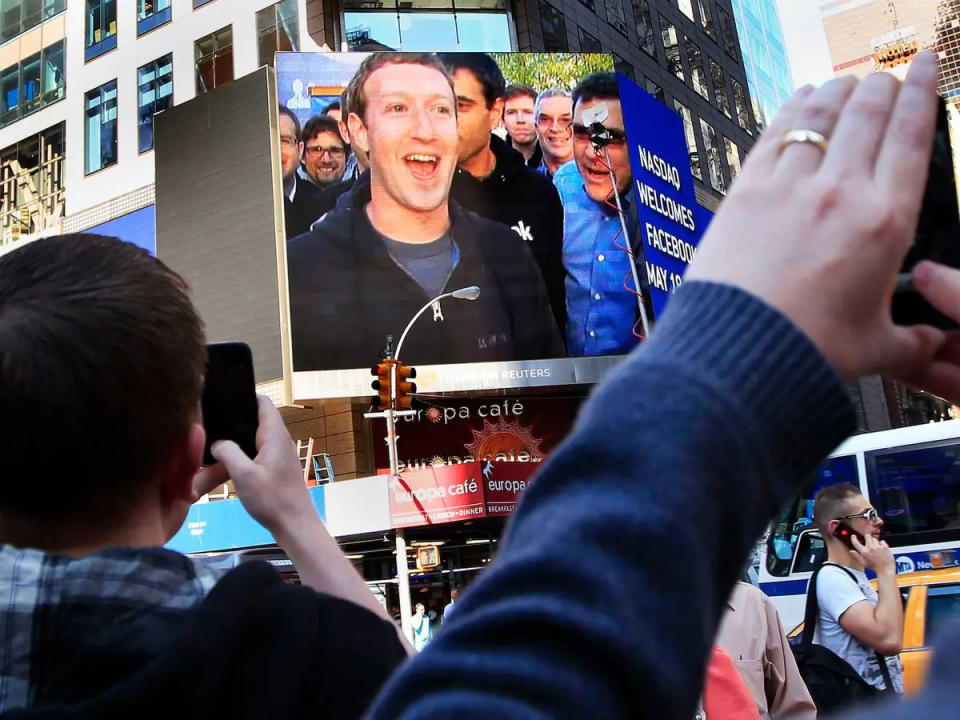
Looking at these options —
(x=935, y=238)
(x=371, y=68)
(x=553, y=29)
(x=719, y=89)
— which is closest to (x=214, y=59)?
(x=371, y=68)

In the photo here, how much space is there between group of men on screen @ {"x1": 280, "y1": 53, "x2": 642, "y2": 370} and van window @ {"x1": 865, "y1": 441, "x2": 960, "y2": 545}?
46.5ft

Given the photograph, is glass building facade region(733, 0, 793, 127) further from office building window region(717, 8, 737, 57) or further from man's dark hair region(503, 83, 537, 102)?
man's dark hair region(503, 83, 537, 102)

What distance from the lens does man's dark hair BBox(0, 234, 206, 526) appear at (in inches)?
45.7

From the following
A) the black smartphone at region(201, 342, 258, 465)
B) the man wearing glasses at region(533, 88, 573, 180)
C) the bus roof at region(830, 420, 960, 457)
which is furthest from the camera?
the man wearing glasses at region(533, 88, 573, 180)

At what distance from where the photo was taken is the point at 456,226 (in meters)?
26.7

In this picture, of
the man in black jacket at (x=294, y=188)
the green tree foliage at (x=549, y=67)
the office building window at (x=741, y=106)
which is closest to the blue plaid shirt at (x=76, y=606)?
the man in black jacket at (x=294, y=188)

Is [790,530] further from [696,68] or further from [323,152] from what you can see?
[696,68]

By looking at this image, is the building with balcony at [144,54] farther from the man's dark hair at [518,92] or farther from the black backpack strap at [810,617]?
the black backpack strap at [810,617]

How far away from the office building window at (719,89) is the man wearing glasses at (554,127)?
1618cm

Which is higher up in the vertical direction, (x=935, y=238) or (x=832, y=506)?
(x=935, y=238)

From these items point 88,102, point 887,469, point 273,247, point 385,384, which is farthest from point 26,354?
point 88,102

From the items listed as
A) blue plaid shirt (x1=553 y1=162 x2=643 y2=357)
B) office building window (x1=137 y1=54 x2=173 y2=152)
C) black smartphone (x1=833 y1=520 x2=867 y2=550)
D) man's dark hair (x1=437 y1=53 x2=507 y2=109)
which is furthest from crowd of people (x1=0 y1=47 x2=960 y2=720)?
office building window (x1=137 y1=54 x2=173 y2=152)

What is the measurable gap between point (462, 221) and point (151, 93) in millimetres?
12997

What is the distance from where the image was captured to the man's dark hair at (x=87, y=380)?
1.16 meters
